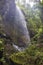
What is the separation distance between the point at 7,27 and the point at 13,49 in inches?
81.9

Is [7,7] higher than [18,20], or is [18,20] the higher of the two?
[7,7]

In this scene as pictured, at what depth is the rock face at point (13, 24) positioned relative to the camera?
31.7 feet

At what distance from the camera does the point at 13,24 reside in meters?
10.5

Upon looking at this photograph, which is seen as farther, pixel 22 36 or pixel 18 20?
pixel 18 20

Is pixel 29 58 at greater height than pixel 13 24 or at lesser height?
lesser

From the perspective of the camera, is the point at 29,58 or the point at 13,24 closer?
the point at 29,58

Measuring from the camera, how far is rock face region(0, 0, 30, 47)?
9650 mm

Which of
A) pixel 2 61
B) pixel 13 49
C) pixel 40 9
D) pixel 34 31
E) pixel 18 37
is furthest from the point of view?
pixel 40 9

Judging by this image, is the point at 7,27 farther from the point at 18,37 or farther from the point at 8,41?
the point at 8,41

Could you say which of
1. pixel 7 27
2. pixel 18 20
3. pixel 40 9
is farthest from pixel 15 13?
pixel 40 9

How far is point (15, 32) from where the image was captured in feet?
32.9

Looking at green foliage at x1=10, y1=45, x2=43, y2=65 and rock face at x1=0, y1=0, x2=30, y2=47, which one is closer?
green foliage at x1=10, y1=45, x2=43, y2=65

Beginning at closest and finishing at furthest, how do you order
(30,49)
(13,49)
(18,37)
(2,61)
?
1. (2,61)
2. (30,49)
3. (13,49)
4. (18,37)

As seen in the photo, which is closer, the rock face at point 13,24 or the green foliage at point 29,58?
the green foliage at point 29,58
